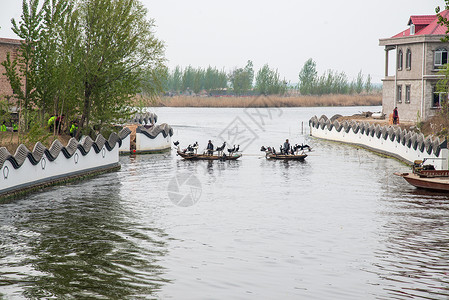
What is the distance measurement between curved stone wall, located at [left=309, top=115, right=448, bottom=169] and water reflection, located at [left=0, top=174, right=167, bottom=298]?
1758 centimetres

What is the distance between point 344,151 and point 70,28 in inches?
922

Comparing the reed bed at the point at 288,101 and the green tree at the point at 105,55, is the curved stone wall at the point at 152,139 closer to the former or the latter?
the green tree at the point at 105,55

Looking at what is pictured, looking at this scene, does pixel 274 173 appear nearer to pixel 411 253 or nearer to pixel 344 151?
pixel 344 151

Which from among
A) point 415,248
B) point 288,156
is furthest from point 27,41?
point 415,248

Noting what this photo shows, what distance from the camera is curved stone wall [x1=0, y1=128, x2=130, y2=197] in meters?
24.8

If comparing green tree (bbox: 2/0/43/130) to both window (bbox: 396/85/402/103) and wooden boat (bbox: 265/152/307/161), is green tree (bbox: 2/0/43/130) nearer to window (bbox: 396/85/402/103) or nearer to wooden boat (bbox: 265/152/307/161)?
wooden boat (bbox: 265/152/307/161)

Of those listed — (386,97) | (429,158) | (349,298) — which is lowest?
(349,298)

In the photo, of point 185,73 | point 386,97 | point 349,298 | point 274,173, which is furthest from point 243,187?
point 185,73

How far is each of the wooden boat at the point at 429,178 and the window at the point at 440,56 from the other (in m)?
25.6

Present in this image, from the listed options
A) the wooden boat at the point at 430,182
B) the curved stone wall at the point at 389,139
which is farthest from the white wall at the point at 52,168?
the curved stone wall at the point at 389,139

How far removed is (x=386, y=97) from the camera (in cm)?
6084

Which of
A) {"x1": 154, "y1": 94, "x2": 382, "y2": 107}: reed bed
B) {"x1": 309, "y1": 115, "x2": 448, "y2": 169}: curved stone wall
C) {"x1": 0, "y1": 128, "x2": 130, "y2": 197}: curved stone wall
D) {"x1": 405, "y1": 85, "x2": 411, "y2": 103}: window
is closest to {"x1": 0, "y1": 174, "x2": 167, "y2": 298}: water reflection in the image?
{"x1": 0, "y1": 128, "x2": 130, "y2": 197}: curved stone wall

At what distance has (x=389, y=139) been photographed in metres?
43.5

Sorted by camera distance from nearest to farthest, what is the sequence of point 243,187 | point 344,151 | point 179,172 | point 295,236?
point 295,236 < point 243,187 < point 179,172 < point 344,151
